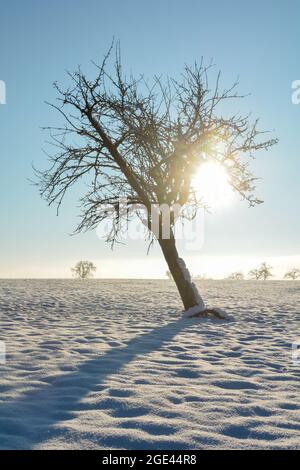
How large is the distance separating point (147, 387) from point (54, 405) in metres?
1.24

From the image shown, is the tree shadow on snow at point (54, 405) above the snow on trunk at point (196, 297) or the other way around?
the other way around

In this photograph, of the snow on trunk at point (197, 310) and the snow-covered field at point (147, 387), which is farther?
the snow on trunk at point (197, 310)

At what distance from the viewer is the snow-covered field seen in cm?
379

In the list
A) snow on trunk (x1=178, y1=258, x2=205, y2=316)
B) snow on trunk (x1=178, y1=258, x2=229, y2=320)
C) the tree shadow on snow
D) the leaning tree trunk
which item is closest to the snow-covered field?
the tree shadow on snow

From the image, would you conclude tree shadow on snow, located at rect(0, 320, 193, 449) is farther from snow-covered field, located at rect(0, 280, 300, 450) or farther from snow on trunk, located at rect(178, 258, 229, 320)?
snow on trunk, located at rect(178, 258, 229, 320)

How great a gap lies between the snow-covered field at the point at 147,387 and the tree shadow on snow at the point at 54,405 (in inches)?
0.4

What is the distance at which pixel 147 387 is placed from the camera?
5289mm

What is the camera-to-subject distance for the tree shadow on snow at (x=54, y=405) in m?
3.73

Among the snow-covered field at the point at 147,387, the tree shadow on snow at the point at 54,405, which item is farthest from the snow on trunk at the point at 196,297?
the tree shadow on snow at the point at 54,405

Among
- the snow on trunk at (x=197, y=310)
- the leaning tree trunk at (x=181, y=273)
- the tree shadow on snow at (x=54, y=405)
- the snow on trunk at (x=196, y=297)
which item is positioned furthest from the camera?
the leaning tree trunk at (x=181, y=273)

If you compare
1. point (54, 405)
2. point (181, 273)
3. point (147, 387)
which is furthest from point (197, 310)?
point (54, 405)

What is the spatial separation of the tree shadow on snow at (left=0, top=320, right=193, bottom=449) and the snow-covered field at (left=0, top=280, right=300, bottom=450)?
0.01 m

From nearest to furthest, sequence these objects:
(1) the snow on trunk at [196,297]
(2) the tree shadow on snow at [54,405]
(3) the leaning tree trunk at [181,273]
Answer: (2) the tree shadow on snow at [54,405] → (1) the snow on trunk at [196,297] → (3) the leaning tree trunk at [181,273]

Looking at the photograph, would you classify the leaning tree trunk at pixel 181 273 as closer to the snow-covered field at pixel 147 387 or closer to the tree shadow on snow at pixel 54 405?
the snow-covered field at pixel 147 387
